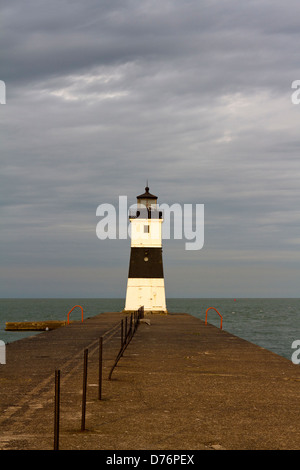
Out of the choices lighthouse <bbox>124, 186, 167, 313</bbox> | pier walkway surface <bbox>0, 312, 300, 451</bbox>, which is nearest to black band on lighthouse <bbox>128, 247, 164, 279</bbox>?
lighthouse <bbox>124, 186, 167, 313</bbox>

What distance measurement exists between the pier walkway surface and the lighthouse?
24270mm

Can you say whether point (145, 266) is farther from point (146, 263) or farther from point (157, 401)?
point (157, 401)

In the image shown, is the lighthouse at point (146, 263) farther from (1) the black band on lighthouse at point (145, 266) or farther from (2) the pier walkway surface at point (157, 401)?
(2) the pier walkway surface at point (157, 401)

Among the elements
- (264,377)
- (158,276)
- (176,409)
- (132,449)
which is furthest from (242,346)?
(158,276)

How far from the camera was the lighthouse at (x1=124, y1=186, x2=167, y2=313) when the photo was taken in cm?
4419

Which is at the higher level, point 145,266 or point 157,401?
point 145,266


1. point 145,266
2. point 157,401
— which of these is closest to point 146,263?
point 145,266

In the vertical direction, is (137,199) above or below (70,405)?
above

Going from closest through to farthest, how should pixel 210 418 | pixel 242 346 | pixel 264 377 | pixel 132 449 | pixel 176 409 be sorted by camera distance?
pixel 132 449 < pixel 210 418 < pixel 176 409 < pixel 264 377 < pixel 242 346

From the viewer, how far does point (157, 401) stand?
11.0 metres

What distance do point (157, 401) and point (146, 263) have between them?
3317 centimetres
